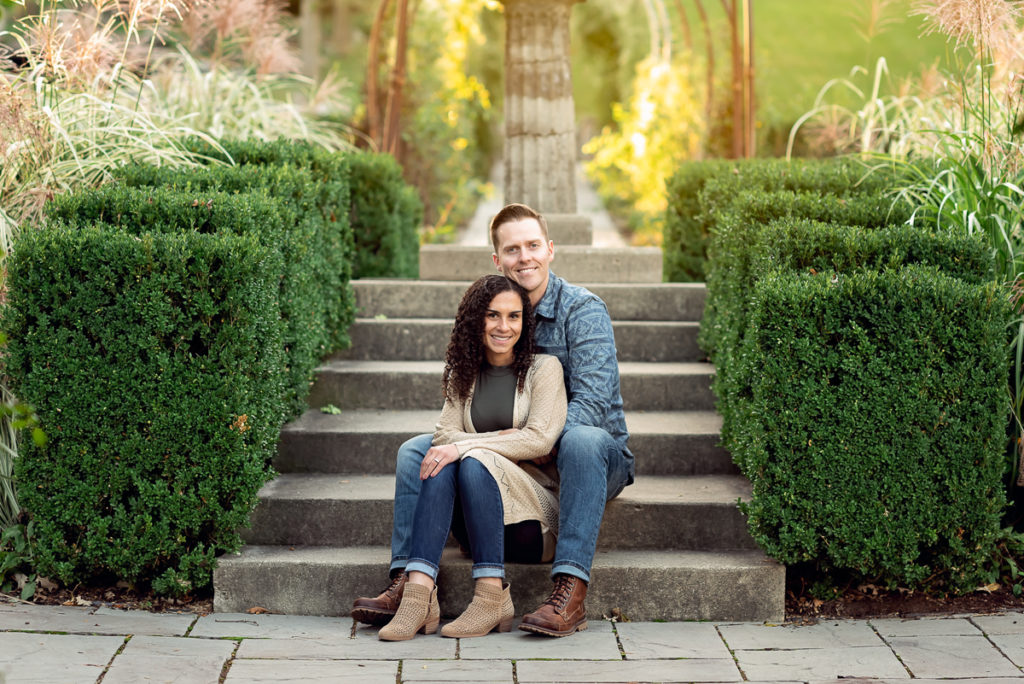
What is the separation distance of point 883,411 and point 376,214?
357 centimetres

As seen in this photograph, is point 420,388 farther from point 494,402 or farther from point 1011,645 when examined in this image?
point 1011,645

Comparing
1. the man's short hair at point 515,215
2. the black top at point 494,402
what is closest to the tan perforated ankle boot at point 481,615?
the black top at point 494,402

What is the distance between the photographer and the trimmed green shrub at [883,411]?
3.41 meters

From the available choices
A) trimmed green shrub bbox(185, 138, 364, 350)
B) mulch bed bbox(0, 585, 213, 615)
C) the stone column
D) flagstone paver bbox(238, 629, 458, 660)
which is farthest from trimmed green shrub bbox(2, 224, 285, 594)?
the stone column

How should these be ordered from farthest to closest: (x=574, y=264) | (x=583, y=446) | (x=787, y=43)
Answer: (x=787, y=43) → (x=574, y=264) → (x=583, y=446)

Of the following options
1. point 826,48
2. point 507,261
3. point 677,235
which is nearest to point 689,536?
point 507,261

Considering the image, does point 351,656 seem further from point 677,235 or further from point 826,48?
point 826,48

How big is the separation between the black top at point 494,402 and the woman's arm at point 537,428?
55mm

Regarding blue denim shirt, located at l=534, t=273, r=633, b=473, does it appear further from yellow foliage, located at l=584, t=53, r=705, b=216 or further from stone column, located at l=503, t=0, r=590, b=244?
yellow foliage, located at l=584, t=53, r=705, b=216

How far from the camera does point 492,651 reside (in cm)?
320

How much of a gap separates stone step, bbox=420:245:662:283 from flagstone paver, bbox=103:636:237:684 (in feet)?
10.2

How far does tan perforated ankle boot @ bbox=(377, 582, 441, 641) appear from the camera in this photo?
10.7 feet

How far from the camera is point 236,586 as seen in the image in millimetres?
3598

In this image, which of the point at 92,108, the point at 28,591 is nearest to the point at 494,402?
the point at 28,591
